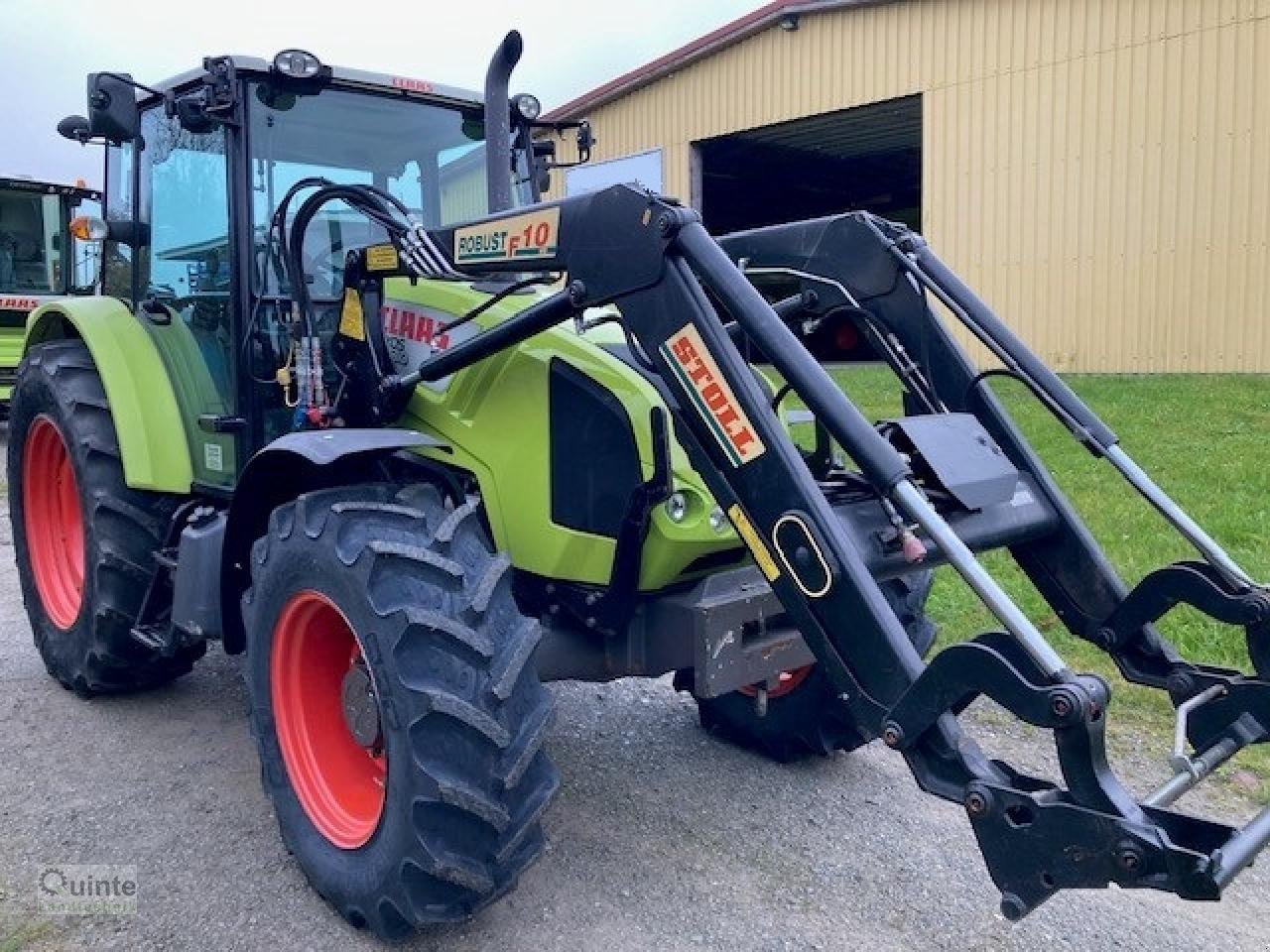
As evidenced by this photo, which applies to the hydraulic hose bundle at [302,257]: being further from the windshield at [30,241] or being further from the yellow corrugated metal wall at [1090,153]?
the windshield at [30,241]

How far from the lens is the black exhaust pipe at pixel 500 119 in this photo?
11.4 feet

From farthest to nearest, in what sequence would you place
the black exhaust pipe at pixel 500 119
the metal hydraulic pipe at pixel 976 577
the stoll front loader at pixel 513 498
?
1. the black exhaust pipe at pixel 500 119
2. the stoll front loader at pixel 513 498
3. the metal hydraulic pipe at pixel 976 577

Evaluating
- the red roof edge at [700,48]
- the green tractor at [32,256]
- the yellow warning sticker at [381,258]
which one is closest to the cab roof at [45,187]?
the green tractor at [32,256]

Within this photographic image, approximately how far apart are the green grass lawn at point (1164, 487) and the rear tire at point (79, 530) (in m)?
2.57

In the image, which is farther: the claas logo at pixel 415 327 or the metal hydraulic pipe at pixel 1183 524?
the claas logo at pixel 415 327

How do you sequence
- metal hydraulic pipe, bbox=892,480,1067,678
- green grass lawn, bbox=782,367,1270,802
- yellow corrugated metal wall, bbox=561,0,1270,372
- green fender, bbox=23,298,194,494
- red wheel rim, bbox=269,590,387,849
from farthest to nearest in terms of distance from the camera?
yellow corrugated metal wall, bbox=561,0,1270,372
green grass lawn, bbox=782,367,1270,802
green fender, bbox=23,298,194,494
red wheel rim, bbox=269,590,387,849
metal hydraulic pipe, bbox=892,480,1067,678

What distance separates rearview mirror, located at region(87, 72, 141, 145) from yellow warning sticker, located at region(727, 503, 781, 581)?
99.7 inches

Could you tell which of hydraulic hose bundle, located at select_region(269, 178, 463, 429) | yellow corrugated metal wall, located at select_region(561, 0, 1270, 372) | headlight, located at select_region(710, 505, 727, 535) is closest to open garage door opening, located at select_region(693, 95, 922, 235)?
yellow corrugated metal wall, located at select_region(561, 0, 1270, 372)

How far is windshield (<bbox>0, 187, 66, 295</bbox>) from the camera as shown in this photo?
12.9m

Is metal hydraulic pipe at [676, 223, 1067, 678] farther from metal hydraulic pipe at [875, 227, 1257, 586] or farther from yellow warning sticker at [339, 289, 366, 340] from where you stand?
yellow warning sticker at [339, 289, 366, 340]

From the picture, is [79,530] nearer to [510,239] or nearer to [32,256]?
[510,239]

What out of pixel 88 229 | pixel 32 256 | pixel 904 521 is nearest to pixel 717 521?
pixel 904 521

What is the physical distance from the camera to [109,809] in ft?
12.0

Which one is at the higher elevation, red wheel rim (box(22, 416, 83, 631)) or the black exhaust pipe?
the black exhaust pipe
